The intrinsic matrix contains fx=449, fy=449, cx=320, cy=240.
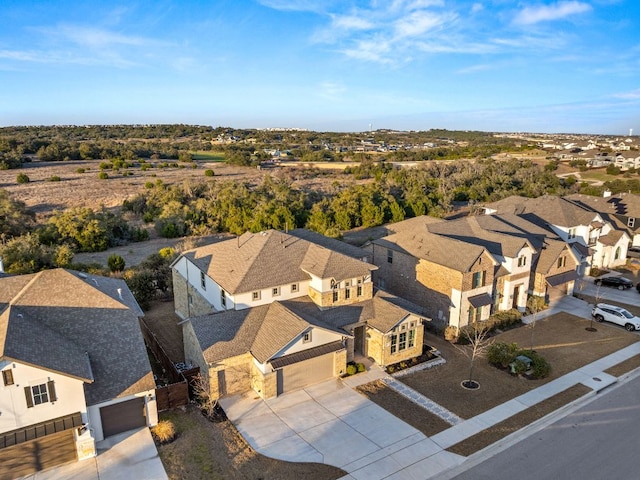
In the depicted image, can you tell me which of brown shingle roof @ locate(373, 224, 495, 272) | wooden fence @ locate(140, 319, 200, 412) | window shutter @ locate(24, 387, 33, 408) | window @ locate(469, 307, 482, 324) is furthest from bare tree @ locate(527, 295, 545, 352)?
window shutter @ locate(24, 387, 33, 408)

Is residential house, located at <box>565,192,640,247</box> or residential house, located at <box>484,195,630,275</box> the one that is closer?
residential house, located at <box>484,195,630,275</box>

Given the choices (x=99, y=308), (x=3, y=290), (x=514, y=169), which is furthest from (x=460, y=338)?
(x=514, y=169)

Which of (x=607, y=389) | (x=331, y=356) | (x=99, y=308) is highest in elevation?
(x=99, y=308)

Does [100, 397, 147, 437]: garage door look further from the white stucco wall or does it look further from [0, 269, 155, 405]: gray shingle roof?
the white stucco wall

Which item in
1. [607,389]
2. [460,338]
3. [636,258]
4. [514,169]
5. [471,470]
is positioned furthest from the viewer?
[514,169]

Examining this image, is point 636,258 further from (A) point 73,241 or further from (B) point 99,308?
(A) point 73,241

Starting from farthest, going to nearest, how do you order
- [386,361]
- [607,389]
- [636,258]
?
[636,258] < [386,361] < [607,389]

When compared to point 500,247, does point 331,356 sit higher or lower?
lower
